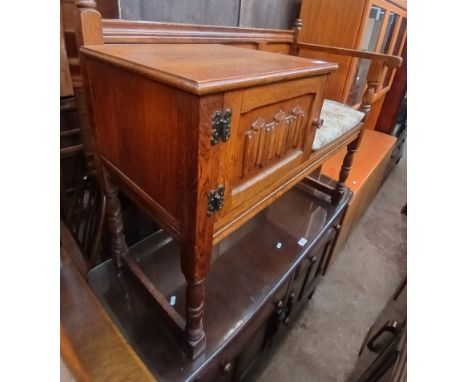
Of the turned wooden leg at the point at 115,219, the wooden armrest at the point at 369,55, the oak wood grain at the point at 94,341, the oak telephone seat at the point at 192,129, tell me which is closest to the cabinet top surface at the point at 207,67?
the oak telephone seat at the point at 192,129

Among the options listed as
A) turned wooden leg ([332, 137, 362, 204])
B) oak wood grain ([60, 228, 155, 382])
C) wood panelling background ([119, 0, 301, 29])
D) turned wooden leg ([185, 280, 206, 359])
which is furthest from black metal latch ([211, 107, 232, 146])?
turned wooden leg ([332, 137, 362, 204])

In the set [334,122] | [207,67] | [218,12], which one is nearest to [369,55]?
[334,122]

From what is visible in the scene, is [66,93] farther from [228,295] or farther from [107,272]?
[228,295]

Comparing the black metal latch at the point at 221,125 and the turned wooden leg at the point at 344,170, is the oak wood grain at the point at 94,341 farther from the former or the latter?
the turned wooden leg at the point at 344,170

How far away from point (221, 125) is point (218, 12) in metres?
0.86

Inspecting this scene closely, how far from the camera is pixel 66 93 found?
0.84 m

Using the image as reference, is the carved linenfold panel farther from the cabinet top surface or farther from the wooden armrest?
the wooden armrest

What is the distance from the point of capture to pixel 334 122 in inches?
41.8

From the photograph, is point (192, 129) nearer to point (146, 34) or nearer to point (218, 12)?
point (146, 34)

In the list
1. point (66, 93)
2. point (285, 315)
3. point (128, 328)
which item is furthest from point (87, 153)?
point (285, 315)

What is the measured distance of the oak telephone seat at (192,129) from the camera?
460 mm

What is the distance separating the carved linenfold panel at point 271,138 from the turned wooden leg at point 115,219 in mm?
420

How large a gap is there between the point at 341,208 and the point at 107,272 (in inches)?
41.8

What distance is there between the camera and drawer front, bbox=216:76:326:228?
51cm
